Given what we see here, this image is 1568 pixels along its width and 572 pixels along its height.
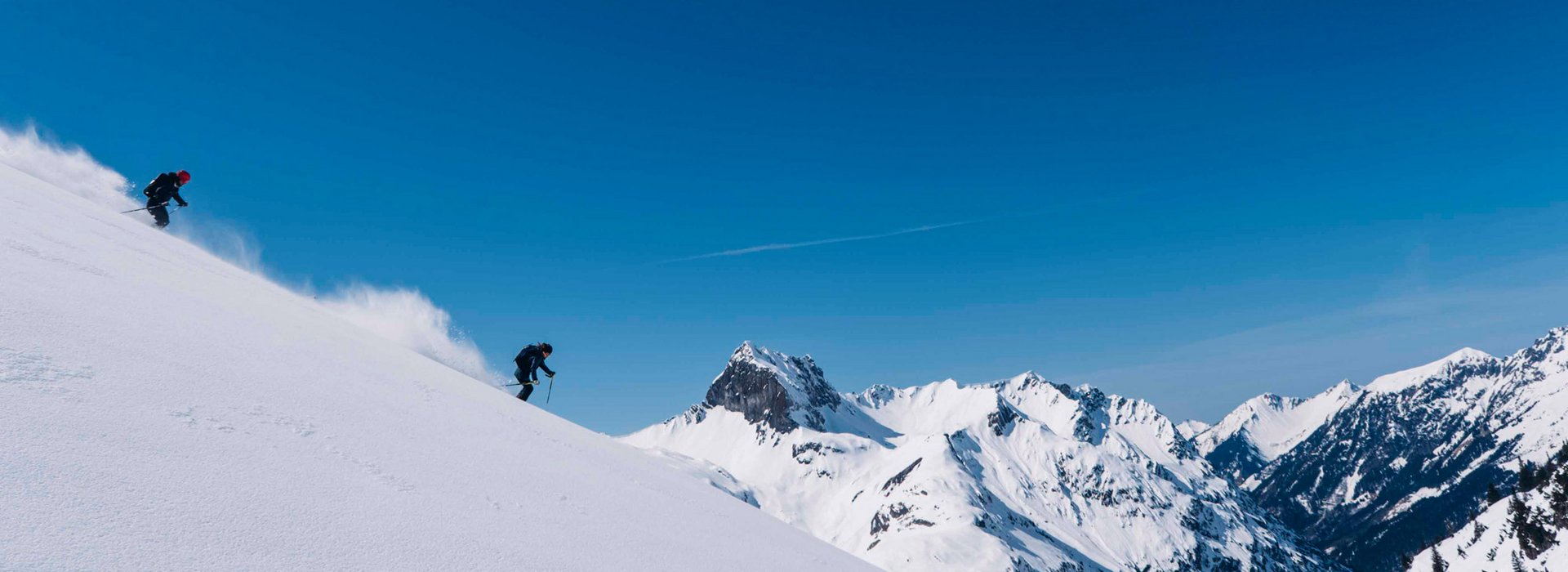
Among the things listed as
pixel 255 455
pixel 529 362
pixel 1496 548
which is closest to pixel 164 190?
pixel 529 362

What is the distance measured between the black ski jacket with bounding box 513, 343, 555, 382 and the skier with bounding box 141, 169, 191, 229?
1341cm

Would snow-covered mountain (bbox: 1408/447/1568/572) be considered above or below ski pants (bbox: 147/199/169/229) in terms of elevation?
above

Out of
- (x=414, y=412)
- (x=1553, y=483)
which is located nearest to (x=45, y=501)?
(x=414, y=412)

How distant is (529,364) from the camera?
23.3 meters

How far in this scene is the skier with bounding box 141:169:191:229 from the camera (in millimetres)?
24875

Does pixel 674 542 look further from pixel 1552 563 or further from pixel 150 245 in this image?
pixel 1552 563

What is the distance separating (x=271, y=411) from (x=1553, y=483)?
193062 mm

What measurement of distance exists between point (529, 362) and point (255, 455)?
54.5ft

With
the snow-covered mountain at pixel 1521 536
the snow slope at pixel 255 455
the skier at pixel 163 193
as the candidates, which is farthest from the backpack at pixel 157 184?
the snow-covered mountain at pixel 1521 536

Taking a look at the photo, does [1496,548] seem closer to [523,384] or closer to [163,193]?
[523,384]

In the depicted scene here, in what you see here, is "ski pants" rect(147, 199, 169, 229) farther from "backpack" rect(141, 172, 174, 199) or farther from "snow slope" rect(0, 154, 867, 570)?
Result: "snow slope" rect(0, 154, 867, 570)

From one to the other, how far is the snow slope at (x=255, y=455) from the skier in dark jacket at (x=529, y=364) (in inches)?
317

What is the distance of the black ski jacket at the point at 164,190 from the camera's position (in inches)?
995

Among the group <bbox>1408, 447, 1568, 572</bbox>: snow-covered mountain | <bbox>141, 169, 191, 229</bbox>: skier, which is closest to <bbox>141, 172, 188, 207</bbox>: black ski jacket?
<bbox>141, 169, 191, 229</bbox>: skier
